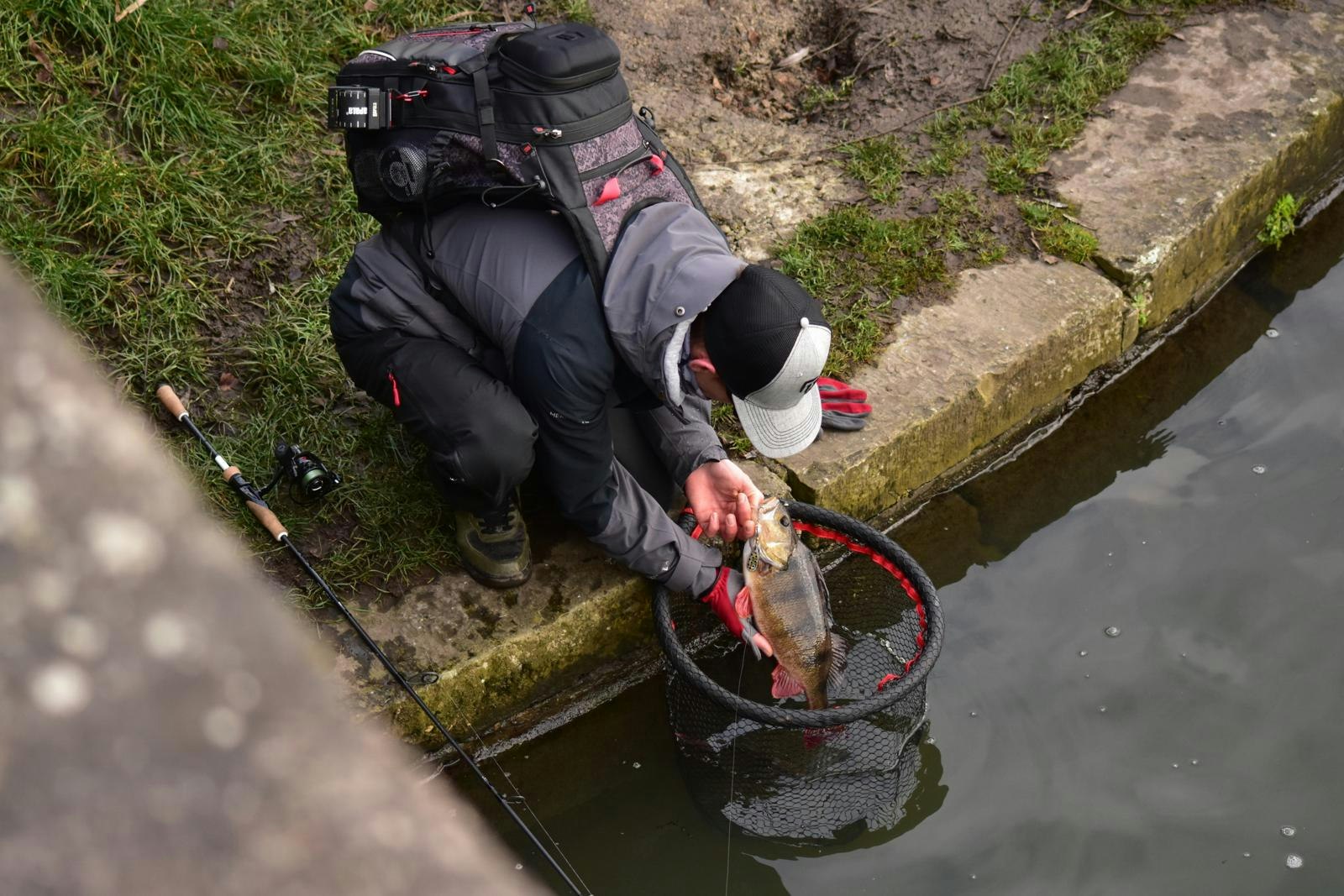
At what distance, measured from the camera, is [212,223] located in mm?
4988

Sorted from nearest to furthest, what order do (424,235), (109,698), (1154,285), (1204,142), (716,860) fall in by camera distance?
1. (109,698)
2. (424,235)
3. (716,860)
4. (1154,285)
5. (1204,142)

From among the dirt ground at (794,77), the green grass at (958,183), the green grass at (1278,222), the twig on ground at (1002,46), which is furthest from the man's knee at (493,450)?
the green grass at (1278,222)

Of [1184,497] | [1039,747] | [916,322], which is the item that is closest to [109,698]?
[1039,747]

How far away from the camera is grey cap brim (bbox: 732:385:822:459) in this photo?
12.2 ft

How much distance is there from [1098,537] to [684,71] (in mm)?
3193

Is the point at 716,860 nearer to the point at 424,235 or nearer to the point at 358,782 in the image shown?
the point at 424,235

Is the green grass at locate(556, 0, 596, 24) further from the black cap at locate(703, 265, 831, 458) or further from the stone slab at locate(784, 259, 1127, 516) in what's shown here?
the black cap at locate(703, 265, 831, 458)

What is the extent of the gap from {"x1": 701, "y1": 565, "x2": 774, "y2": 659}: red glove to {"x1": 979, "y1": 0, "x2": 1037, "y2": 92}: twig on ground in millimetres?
3443

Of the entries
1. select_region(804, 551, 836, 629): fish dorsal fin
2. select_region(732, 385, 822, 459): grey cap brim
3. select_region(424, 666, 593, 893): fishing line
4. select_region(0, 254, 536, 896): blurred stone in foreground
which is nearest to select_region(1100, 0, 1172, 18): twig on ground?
select_region(732, 385, 822, 459): grey cap brim

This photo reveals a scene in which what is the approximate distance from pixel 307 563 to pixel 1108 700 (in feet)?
9.29

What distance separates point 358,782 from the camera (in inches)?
16.6

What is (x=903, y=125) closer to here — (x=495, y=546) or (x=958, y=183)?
(x=958, y=183)

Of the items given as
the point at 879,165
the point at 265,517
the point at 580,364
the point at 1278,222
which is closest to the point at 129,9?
the point at 265,517

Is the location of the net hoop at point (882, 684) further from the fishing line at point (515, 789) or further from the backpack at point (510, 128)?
the backpack at point (510, 128)
